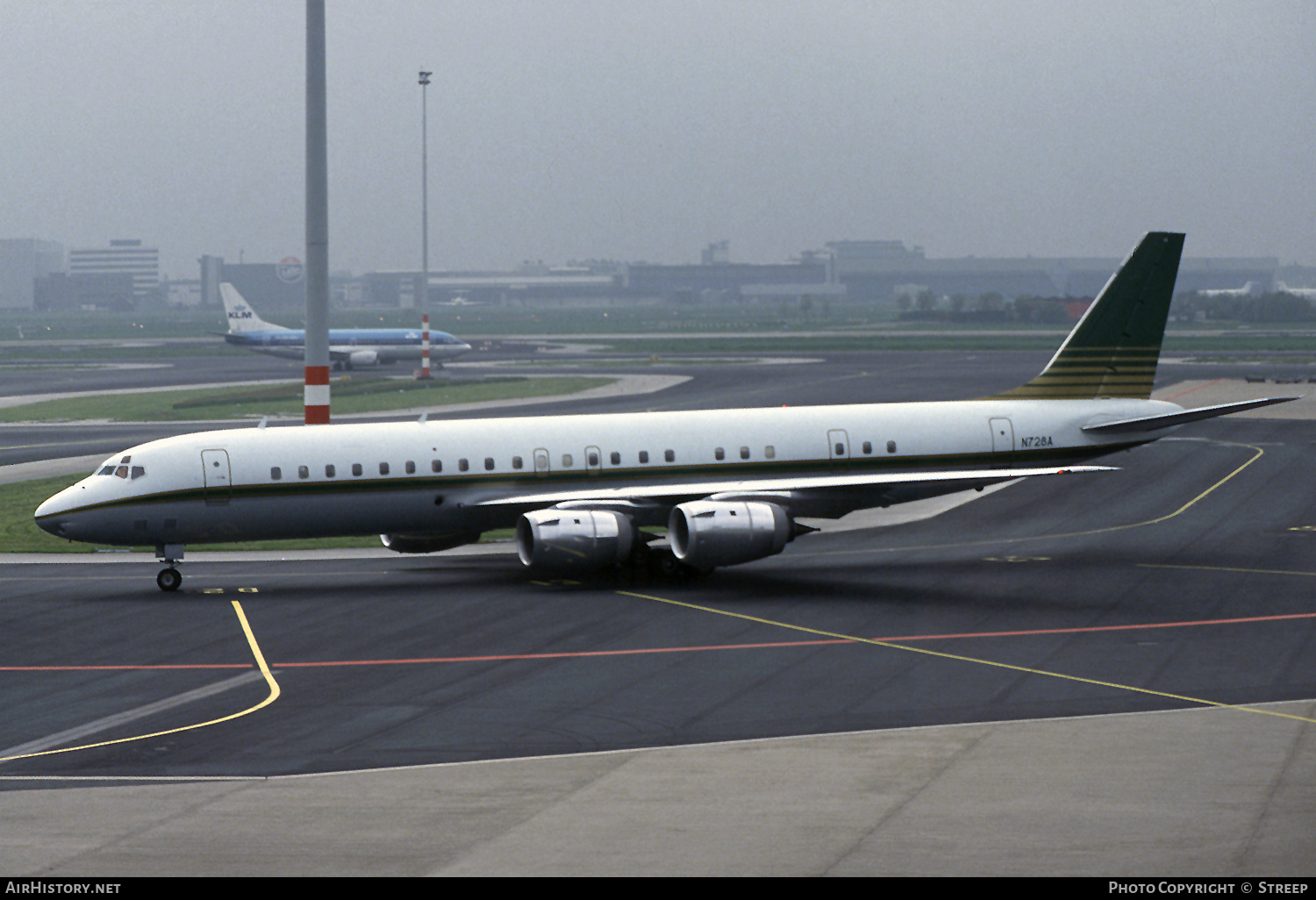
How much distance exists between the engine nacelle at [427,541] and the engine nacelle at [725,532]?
248 inches

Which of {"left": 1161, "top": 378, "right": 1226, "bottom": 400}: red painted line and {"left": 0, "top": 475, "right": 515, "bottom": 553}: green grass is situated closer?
{"left": 0, "top": 475, "right": 515, "bottom": 553}: green grass

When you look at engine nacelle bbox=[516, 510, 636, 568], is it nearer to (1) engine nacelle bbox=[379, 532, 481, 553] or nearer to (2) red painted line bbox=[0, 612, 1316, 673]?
(1) engine nacelle bbox=[379, 532, 481, 553]

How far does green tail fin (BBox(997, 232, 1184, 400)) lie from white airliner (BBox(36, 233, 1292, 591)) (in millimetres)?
283

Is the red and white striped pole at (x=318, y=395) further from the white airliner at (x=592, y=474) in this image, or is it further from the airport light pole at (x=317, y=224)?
the white airliner at (x=592, y=474)

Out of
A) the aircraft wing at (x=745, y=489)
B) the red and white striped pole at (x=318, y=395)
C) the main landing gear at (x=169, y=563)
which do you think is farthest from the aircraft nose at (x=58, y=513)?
the red and white striped pole at (x=318, y=395)

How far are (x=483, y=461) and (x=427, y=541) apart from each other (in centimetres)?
328

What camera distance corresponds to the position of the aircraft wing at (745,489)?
37.5 meters

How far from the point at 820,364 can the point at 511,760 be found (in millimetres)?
108719

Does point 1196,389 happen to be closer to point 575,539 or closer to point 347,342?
point 347,342

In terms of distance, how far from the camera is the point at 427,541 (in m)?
40.4

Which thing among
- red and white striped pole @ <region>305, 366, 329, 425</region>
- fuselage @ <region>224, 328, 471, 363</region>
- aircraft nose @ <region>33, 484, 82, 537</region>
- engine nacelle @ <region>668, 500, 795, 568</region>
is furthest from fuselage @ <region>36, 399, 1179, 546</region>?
fuselage @ <region>224, 328, 471, 363</region>

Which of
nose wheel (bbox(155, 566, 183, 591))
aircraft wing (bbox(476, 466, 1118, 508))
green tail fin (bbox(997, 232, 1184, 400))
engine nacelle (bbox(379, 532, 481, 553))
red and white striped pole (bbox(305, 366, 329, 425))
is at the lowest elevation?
nose wheel (bbox(155, 566, 183, 591))

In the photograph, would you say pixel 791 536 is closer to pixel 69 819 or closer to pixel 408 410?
pixel 69 819

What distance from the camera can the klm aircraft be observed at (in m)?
125
